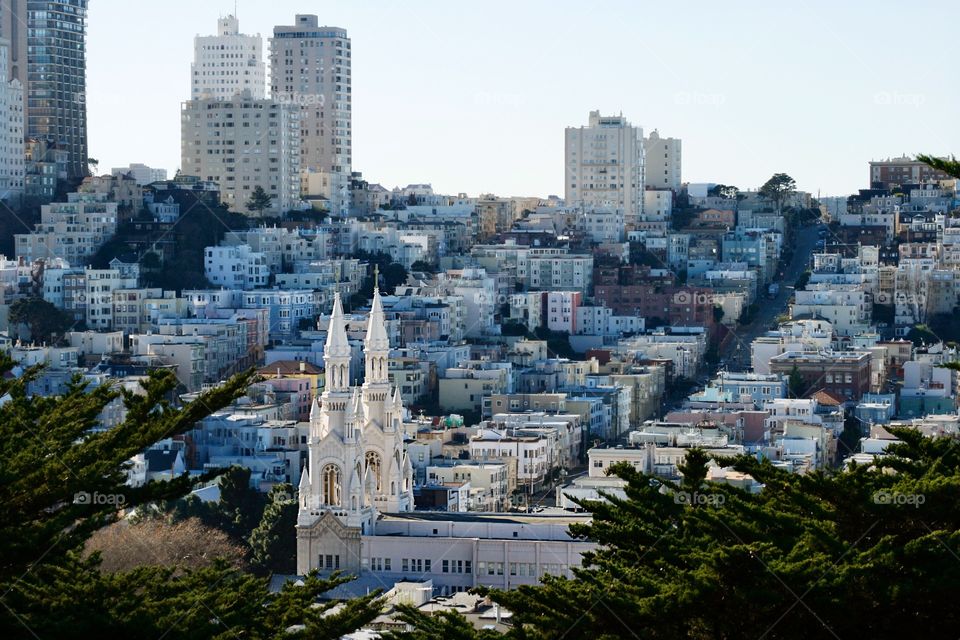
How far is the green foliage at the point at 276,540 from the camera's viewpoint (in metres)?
35.9

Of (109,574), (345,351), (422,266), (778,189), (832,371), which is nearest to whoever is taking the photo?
(109,574)

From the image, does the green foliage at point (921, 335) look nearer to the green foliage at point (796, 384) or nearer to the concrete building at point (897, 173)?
the green foliage at point (796, 384)

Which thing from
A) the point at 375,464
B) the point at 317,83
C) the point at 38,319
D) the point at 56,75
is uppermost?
the point at 317,83

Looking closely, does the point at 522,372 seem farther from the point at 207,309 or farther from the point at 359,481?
the point at 359,481

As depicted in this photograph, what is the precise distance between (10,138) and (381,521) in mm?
42571

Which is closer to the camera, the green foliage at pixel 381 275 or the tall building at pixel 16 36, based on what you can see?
the green foliage at pixel 381 275

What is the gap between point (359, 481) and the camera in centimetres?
3372

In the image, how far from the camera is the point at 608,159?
325 feet

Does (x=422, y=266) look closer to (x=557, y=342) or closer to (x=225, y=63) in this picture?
(x=557, y=342)

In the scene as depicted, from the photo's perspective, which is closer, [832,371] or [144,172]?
[832,371]

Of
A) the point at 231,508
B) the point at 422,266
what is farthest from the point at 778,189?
the point at 231,508

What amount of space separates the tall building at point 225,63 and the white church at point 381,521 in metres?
76.8

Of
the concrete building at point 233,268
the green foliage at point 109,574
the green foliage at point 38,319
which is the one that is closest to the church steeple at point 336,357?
the green foliage at point 109,574

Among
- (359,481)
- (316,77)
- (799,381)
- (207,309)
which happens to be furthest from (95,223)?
(359,481)
